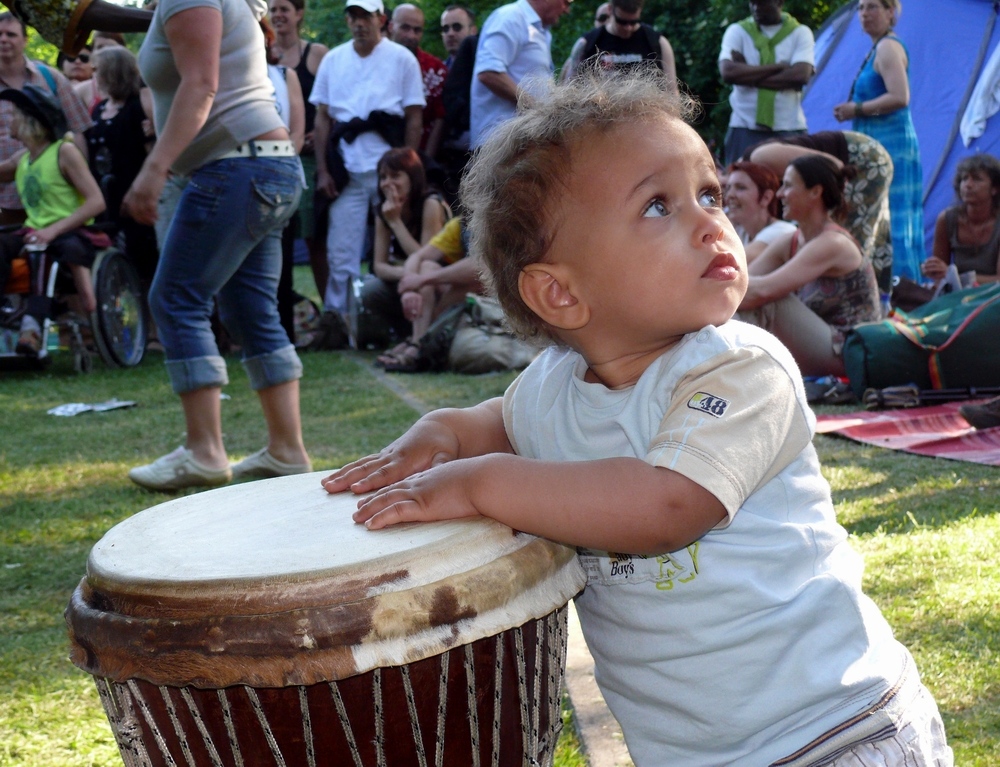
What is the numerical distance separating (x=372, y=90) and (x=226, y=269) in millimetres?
4457

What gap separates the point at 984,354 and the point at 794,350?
95cm

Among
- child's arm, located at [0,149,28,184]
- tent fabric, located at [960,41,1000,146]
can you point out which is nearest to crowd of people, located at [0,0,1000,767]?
child's arm, located at [0,149,28,184]

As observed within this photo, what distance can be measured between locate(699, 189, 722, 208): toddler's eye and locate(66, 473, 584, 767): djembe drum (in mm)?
533

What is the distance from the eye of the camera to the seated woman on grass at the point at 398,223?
7.25 meters

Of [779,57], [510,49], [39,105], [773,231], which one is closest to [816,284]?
[773,231]

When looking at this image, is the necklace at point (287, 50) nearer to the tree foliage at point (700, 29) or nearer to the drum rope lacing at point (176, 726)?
the tree foliage at point (700, 29)

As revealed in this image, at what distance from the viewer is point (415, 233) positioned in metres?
7.54

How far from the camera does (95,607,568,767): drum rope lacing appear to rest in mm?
1308

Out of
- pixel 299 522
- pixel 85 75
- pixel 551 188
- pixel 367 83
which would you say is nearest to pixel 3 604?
pixel 299 522

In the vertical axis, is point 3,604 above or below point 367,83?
below

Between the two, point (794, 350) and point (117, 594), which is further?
point (794, 350)

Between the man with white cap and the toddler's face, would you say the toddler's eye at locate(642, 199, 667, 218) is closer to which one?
the toddler's face

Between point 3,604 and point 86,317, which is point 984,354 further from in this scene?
point 86,317

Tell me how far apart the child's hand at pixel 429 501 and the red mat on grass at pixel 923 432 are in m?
2.99
